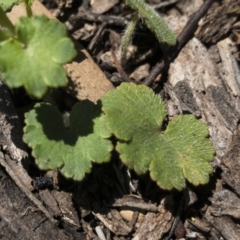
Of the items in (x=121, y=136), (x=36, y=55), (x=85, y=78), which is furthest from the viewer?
(x=85, y=78)

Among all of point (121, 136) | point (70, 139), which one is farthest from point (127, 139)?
point (70, 139)

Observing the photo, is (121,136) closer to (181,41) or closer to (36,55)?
(36,55)

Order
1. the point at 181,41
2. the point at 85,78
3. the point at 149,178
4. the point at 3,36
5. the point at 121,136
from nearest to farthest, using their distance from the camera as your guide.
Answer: the point at 3,36
the point at 121,136
the point at 149,178
the point at 85,78
the point at 181,41

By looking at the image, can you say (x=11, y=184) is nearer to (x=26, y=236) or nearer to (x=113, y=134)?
(x=26, y=236)

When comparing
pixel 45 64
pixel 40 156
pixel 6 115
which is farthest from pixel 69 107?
pixel 45 64

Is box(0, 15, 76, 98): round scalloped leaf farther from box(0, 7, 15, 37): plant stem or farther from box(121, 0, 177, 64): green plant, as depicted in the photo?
box(121, 0, 177, 64): green plant

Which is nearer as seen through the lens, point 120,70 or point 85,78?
point 85,78

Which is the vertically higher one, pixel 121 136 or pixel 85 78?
pixel 121 136
